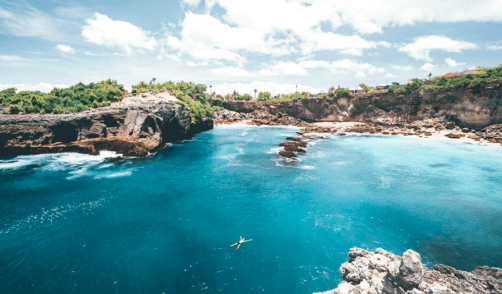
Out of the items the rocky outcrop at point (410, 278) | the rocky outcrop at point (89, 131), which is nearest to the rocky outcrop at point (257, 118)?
the rocky outcrop at point (89, 131)

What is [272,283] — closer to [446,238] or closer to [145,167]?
[446,238]

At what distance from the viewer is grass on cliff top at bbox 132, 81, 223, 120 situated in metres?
57.5

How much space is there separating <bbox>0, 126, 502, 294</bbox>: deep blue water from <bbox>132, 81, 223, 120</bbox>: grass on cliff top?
3027cm

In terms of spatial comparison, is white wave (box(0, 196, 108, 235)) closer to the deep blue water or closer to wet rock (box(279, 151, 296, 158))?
the deep blue water

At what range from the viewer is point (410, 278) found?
6.73 metres

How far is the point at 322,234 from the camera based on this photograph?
1557 centimetres

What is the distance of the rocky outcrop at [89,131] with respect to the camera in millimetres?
31281

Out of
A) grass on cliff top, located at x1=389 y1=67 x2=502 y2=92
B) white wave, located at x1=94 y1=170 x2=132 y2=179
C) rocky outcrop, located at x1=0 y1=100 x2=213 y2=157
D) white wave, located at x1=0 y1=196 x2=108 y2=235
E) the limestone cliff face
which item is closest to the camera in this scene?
white wave, located at x1=0 y1=196 x2=108 y2=235

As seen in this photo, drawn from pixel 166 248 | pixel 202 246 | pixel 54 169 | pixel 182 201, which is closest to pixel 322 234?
pixel 202 246

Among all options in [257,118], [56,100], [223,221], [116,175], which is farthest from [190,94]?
[223,221]

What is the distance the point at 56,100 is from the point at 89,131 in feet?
34.3

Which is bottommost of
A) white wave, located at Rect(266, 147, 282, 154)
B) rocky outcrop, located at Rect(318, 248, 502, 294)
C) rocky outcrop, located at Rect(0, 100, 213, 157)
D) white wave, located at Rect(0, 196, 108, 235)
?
white wave, located at Rect(0, 196, 108, 235)

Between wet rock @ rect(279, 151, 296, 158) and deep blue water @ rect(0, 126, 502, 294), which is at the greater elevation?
wet rock @ rect(279, 151, 296, 158)

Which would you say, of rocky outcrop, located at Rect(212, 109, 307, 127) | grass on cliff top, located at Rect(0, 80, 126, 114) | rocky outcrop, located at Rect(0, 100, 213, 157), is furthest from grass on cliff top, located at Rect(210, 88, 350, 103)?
grass on cliff top, located at Rect(0, 80, 126, 114)
